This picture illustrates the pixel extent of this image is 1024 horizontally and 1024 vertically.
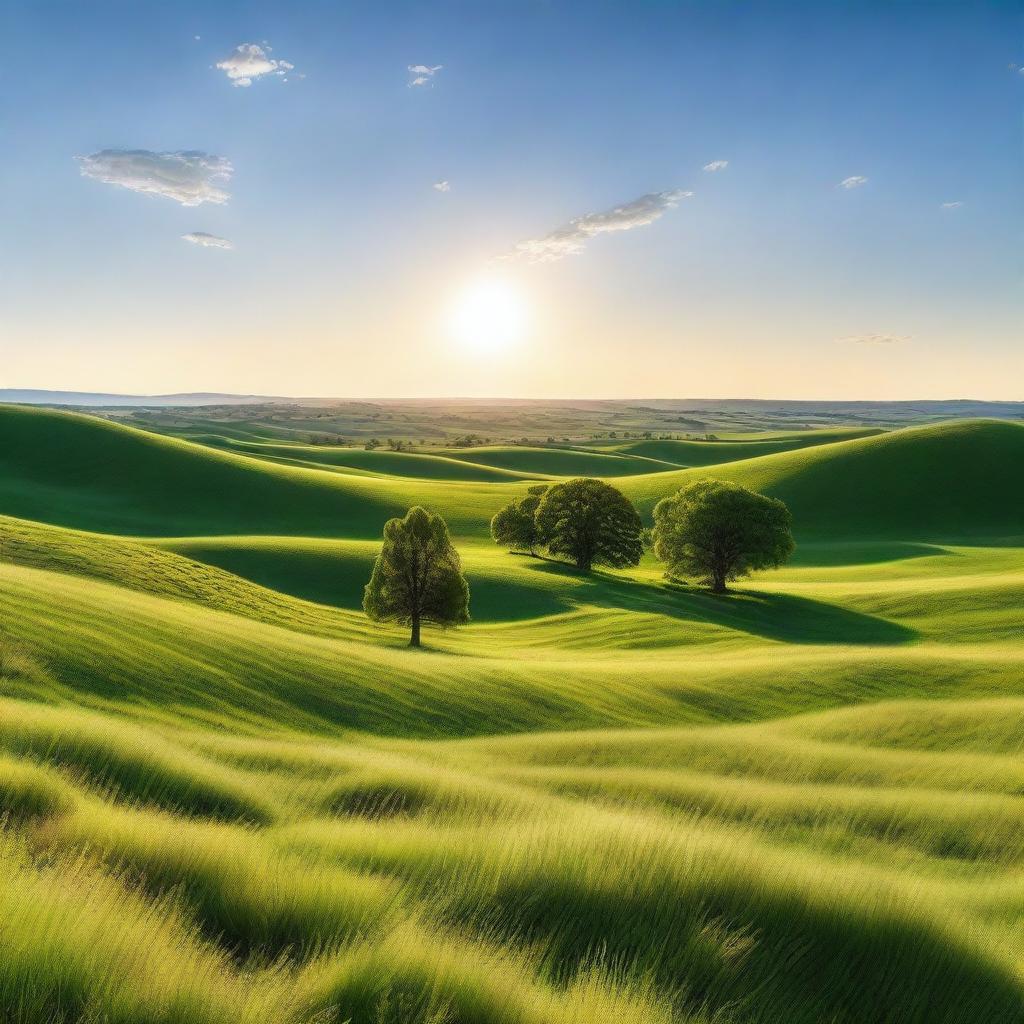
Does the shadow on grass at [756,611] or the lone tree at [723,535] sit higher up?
the lone tree at [723,535]

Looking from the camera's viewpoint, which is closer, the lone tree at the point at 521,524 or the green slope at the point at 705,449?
the lone tree at the point at 521,524

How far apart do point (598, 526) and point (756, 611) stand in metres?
14.0

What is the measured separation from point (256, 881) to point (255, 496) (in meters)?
79.2

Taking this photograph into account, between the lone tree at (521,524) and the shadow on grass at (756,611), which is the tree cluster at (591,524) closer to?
the lone tree at (521,524)

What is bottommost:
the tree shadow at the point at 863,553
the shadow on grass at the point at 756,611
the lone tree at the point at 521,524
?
the shadow on grass at the point at 756,611

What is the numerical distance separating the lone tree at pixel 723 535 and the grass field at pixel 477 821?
1283 cm

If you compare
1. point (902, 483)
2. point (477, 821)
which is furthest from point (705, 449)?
point (477, 821)

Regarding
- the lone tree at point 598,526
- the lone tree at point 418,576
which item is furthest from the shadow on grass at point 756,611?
the lone tree at point 418,576

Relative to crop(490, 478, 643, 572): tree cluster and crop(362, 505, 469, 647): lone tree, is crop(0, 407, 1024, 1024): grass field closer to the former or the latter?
crop(362, 505, 469, 647): lone tree

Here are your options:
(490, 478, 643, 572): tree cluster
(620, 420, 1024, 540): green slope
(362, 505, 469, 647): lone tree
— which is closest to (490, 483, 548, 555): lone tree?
(490, 478, 643, 572): tree cluster

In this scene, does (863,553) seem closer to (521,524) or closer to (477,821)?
(521,524)

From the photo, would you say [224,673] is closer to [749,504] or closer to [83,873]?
[83,873]

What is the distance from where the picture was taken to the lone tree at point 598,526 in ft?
176

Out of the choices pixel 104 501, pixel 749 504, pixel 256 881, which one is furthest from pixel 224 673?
pixel 104 501
